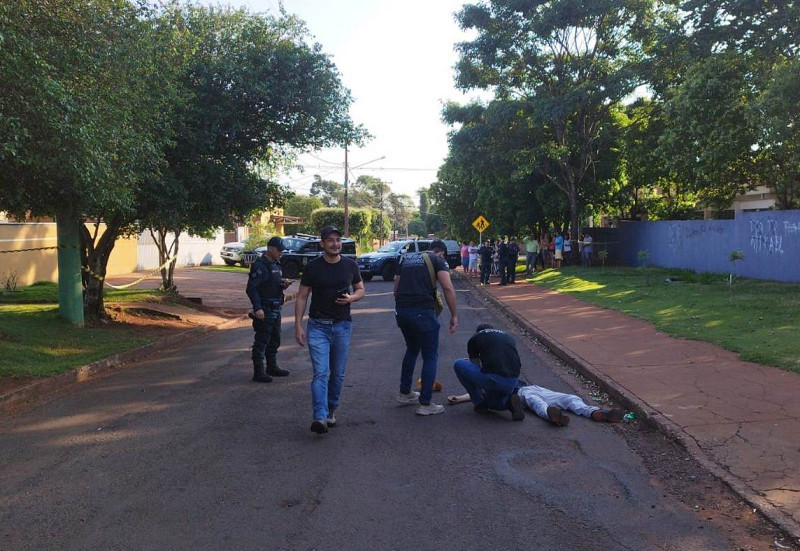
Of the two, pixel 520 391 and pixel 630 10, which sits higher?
pixel 630 10

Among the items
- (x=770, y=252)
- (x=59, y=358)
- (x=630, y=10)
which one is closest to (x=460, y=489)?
(x=59, y=358)

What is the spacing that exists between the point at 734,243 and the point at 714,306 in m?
7.78

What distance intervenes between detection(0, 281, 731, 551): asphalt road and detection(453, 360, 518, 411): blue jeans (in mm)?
163

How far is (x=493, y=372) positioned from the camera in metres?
6.38

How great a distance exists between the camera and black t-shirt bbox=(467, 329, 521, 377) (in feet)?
20.7

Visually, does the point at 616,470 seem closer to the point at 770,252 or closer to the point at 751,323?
the point at 751,323

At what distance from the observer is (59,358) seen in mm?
9344

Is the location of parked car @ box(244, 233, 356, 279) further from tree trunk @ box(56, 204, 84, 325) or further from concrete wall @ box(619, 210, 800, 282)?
tree trunk @ box(56, 204, 84, 325)

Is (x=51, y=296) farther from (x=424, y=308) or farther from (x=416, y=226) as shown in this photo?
(x=416, y=226)

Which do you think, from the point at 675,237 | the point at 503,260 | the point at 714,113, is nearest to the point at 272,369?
the point at 714,113

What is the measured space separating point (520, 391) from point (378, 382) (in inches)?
79.7

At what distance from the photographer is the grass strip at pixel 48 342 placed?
865cm

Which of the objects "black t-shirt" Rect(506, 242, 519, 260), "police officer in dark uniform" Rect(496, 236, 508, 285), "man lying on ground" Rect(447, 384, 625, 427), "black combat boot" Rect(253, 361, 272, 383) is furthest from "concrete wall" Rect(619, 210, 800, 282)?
"black combat boot" Rect(253, 361, 272, 383)

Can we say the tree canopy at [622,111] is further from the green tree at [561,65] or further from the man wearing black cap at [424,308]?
the man wearing black cap at [424,308]
